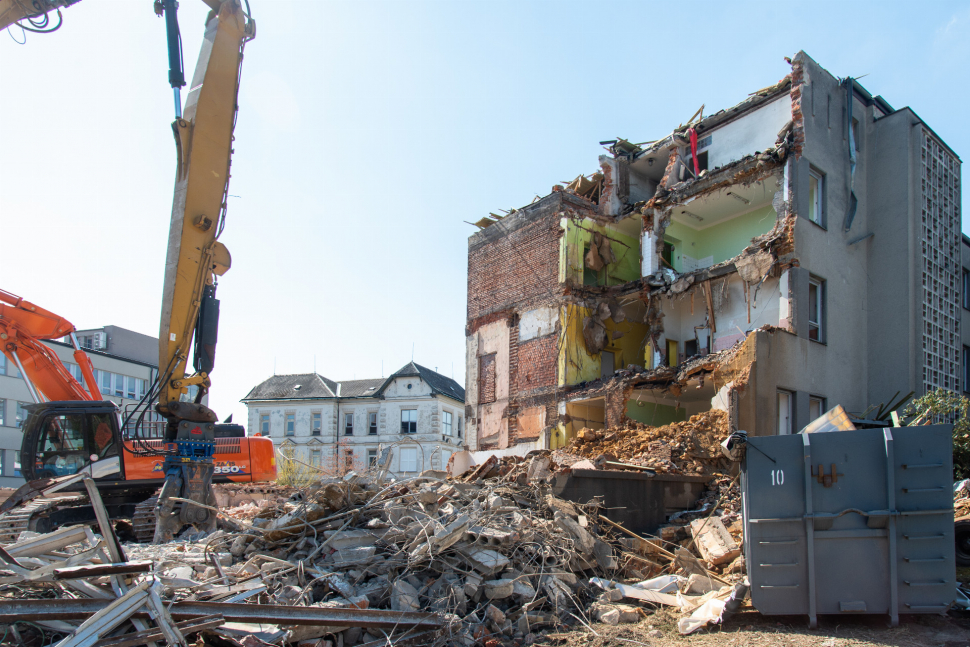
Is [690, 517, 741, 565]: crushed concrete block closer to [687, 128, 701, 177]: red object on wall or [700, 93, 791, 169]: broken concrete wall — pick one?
[700, 93, 791, 169]: broken concrete wall

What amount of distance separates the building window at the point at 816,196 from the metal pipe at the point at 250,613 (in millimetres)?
15142

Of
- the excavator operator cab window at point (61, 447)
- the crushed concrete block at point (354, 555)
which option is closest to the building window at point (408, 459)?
the excavator operator cab window at point (61, 447)

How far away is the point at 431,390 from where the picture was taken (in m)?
43.1

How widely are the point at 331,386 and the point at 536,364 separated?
28379 mm

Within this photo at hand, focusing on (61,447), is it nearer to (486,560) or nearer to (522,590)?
(486,560)

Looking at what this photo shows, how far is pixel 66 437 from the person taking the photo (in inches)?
422

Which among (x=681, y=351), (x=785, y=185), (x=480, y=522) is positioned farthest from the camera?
(x=681, y=351)

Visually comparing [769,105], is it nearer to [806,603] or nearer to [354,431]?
[806,603]

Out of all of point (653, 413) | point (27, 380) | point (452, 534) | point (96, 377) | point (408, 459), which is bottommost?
point (408, 459)

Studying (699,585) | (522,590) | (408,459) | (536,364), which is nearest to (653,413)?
(536,364)

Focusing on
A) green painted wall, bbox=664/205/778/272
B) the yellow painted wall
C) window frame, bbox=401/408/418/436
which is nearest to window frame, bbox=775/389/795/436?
the yellow painted wall

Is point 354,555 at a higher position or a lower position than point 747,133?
lower

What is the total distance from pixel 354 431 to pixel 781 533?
39526 millimetres

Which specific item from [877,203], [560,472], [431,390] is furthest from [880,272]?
[431,390]
